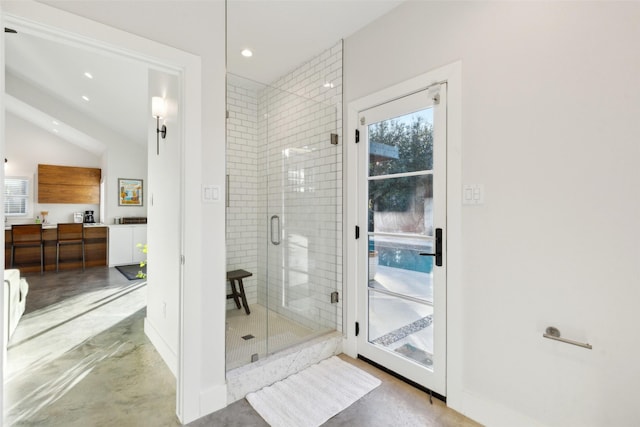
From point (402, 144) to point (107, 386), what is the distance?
2.74 meters

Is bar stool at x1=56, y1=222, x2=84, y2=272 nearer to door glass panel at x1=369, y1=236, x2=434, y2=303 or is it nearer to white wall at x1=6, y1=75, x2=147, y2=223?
white wall at x1=6, y1=75, x2=147, y2=223

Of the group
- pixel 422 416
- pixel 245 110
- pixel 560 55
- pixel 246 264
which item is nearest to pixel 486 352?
pixel 422 416

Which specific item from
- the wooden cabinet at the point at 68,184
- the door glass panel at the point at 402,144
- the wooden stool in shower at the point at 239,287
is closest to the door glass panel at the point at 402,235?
the door glass panel at the point at 402,144

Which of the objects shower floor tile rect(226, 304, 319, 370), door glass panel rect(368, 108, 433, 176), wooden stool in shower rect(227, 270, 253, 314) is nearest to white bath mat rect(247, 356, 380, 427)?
shower floor tile rect(226, 304, 319, 370)

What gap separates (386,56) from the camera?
7.49ft

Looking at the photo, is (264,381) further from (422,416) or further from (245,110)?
(245,110)

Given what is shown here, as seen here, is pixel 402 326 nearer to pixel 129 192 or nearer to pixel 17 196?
pixel 129 192

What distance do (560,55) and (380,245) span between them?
1.52 m

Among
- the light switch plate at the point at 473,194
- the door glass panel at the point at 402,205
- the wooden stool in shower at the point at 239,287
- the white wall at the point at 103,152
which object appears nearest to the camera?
the light switch plate at the point at 473,194

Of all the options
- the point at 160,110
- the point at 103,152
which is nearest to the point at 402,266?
the point at 160,110

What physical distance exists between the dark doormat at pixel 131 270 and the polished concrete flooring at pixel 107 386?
192cm

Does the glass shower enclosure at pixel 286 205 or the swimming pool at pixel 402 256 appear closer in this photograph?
the swimming pool at pixel 402 256

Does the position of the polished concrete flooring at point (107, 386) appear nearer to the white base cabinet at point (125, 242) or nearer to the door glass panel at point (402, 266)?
the door glass panel at point (402, 266)

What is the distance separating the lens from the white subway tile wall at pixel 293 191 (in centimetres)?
273
